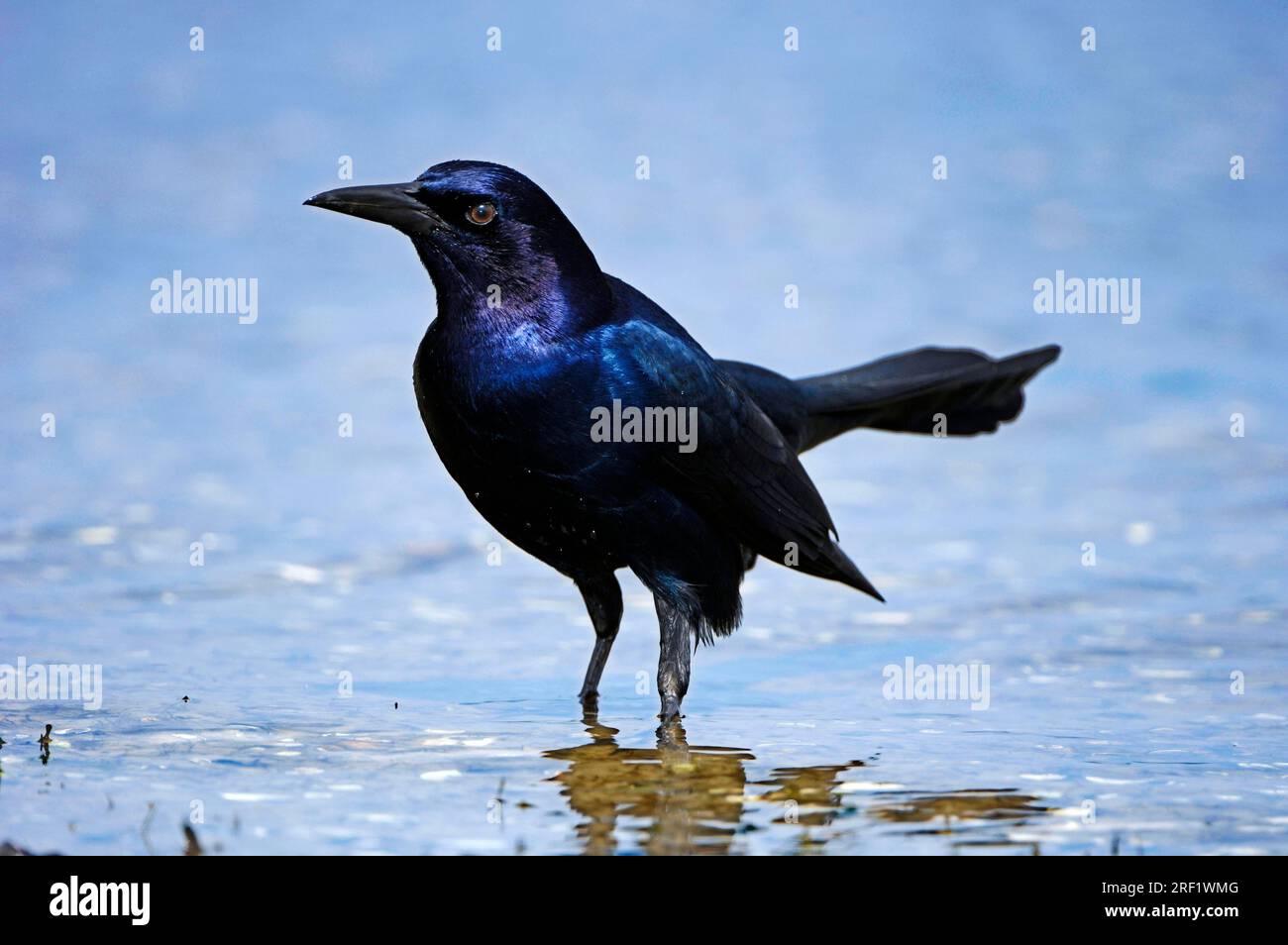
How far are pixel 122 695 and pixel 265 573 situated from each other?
230 centimetres

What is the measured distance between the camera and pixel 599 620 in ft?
20.5

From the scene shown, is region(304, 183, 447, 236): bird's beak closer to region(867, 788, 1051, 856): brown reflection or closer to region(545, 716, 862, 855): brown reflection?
region(545, 716, 862, 855): brown reflection

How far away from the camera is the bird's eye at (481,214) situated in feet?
17.6

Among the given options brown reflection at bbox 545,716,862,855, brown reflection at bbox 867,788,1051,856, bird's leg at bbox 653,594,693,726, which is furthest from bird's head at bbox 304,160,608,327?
brown reflection at bbox 867,788,1051,856

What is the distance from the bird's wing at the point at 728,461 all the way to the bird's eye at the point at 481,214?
1.61 feet

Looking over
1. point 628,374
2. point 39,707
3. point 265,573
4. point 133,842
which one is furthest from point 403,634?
point 133,842

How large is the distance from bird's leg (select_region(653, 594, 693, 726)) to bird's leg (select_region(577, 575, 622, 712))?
0.28 metres

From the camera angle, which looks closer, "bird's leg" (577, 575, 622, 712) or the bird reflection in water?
the bird reflection in water

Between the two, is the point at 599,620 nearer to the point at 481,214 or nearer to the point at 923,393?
the point at 481,214

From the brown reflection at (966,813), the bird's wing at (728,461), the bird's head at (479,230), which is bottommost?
the brown reflection at (966,813)

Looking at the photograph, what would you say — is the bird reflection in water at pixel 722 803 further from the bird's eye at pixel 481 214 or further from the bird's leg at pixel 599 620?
the bird's eye at pixel 481 214

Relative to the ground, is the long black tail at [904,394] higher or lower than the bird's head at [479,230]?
lower

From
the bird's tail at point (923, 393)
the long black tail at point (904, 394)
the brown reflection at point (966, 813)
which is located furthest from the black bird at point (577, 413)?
the brown reflection at point (966, 813)

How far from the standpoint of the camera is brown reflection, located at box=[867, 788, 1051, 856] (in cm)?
458
